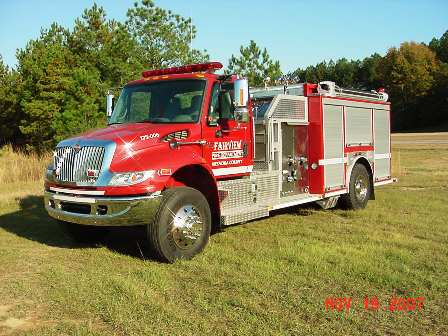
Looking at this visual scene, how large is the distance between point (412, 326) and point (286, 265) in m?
1.85

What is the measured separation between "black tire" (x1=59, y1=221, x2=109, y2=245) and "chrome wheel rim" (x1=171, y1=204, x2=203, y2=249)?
1912 mm

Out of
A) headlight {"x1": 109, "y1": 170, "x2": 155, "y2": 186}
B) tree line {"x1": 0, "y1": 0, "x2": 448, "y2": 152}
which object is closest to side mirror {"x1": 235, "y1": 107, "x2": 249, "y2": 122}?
headlight {"x1": 109, "y1": 170, "x2": 155, "y2": 186}

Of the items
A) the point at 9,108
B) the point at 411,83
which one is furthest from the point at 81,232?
the point at 411,83

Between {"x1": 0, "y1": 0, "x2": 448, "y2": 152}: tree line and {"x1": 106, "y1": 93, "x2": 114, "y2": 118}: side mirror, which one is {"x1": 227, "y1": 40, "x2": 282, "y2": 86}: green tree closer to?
{"x1": 0, "y1": 0, "x2": 448, "y2": 152}: tree line

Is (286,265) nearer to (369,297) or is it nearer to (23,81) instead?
(369,297)

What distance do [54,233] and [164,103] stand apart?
9.96ft

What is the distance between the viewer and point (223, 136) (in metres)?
6.80

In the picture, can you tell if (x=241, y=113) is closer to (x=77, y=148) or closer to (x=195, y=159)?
(x=195, y=159)

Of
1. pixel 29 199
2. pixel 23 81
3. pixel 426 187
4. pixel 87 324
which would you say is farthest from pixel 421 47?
pixel 87 324

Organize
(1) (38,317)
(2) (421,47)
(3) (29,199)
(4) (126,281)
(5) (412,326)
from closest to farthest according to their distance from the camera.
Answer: (5) (412,326)
(1) (38,317)
(4) (126,281)
(3) (29,199)
(2) (421,47)

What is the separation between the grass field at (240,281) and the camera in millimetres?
4141

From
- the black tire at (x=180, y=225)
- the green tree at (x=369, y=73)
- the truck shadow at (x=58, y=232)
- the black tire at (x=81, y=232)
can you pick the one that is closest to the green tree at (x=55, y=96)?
the truck shadow at (x=58, y=232)

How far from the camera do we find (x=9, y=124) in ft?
102
